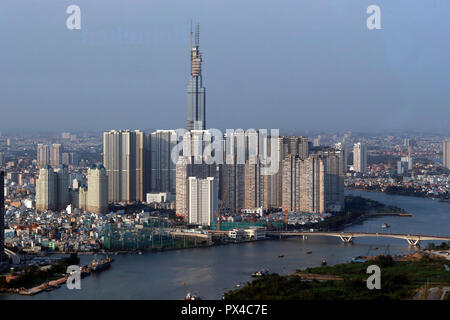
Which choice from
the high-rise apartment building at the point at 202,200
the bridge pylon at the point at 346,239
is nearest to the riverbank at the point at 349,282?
the bridge pylon at the point at 346,239

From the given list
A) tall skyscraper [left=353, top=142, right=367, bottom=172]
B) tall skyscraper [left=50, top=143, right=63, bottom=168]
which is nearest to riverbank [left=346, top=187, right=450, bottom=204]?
tall skyscraper [left=353, top=142, right=367, bottom=172]

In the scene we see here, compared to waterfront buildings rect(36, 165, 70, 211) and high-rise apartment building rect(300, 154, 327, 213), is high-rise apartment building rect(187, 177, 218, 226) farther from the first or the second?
waterfront buildings rect(36, 165, 70, 211)

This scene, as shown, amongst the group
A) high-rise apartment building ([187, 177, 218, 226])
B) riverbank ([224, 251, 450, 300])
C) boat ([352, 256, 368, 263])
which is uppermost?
high-rise apartment building ([187, 177, 218, 226])

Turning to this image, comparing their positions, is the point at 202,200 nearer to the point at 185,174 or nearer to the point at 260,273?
the point at 185,174

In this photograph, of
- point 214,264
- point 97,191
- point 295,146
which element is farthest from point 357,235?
point 295,146

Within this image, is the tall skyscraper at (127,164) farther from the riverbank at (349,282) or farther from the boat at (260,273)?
the riverbank at (349,282)
